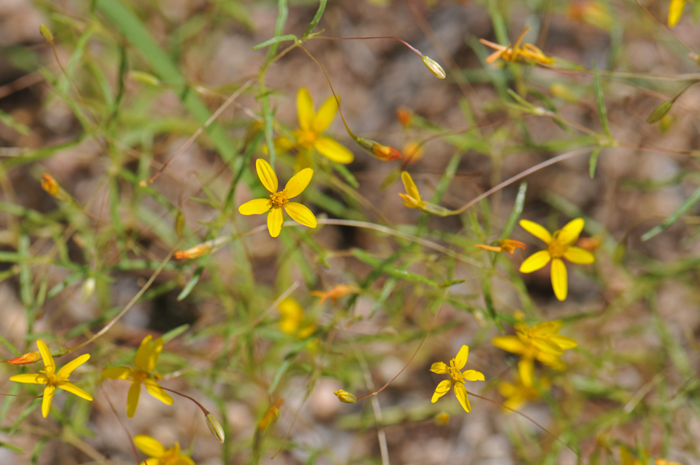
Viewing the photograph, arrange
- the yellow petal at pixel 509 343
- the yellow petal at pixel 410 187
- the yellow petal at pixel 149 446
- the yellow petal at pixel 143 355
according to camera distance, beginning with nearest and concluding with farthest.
Answer: 1. the yellow petal at pixel 410 187
2. the yellow petal at pixel 143 355
3. the yellow petal at pixel 149 446
4. the yellow petal at pixel 509 343

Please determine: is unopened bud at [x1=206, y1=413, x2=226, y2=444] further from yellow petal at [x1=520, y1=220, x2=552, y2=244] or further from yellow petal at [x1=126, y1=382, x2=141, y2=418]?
yellow petal at [x1=520, y1=220, x2=552, y2=244]

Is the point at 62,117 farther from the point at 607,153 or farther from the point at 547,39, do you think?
the point at 607,153

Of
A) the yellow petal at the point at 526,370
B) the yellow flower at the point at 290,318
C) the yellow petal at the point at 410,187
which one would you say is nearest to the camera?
the yellow petal at the point at 410,187

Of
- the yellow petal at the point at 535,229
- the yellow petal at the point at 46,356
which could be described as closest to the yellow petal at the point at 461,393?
the yellow petal at the point at 535,229

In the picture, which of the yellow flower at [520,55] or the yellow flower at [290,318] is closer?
the yellow flower at [520,55]

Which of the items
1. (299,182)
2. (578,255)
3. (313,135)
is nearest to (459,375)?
(578,255)

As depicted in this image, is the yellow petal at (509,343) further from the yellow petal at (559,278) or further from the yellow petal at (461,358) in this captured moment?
the yellow petal at (461,358)

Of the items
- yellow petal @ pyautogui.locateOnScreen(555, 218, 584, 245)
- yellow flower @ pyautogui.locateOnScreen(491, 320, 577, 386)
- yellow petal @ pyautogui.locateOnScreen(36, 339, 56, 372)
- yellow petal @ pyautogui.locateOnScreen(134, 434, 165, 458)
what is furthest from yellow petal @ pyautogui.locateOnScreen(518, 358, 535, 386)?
yellow petal @ pyautogui.locateOnScreen(36, 339, 56, 372)
